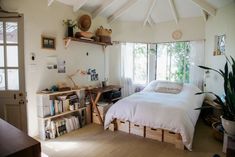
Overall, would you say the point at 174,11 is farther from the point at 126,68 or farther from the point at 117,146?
the point at 117,146

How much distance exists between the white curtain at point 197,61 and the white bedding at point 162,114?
1.09 m

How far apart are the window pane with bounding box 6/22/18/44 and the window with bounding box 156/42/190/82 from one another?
3.86m

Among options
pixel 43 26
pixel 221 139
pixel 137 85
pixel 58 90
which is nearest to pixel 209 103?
pixel 221 139

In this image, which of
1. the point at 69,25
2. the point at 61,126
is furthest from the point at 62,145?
the point at 69,25

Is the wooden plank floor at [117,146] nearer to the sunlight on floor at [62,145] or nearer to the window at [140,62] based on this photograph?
the sunlight on floor at [62,145]

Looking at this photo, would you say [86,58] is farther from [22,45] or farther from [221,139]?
[221,139]

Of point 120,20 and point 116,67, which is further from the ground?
point 120,20

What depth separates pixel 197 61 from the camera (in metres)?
4.66

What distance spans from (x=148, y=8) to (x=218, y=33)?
1.80 m

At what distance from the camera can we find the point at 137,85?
5.44 metres

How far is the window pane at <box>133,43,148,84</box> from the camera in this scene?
5422 millimetres

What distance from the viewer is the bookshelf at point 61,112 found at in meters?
3.14

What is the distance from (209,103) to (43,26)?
410 centimetres

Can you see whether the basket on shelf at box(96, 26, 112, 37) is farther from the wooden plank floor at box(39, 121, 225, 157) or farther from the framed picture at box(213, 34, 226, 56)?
the framed picture at box(213, 34, 226, 56)
